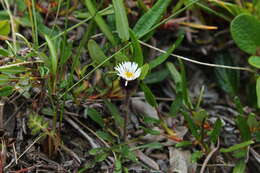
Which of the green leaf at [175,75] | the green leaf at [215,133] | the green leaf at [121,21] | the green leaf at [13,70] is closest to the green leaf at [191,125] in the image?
the green leaf at [215,133]

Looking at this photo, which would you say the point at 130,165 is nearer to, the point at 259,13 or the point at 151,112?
the point at 151,112

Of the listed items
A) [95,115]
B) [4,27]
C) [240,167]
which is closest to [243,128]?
[240,167]

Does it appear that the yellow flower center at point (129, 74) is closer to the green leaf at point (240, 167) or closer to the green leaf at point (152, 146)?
the green leaf at point (152, 146)

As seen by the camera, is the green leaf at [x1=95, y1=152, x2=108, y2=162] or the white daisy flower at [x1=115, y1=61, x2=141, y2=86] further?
the green leaf at [x1=95, y1=152, x2=108, y2=162]

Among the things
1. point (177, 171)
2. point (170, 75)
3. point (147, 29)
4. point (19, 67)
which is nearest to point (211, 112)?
point (170, 75)

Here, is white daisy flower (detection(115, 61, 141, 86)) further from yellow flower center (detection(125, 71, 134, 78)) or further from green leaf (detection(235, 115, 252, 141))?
green leaf (detection(235, 115, 252, 141))

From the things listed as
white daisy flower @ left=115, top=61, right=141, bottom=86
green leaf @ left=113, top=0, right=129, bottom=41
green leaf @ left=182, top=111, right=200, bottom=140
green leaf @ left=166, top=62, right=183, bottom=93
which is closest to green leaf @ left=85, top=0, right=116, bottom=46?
green leaf @ left=113, top=0, right=129, bottom=41
